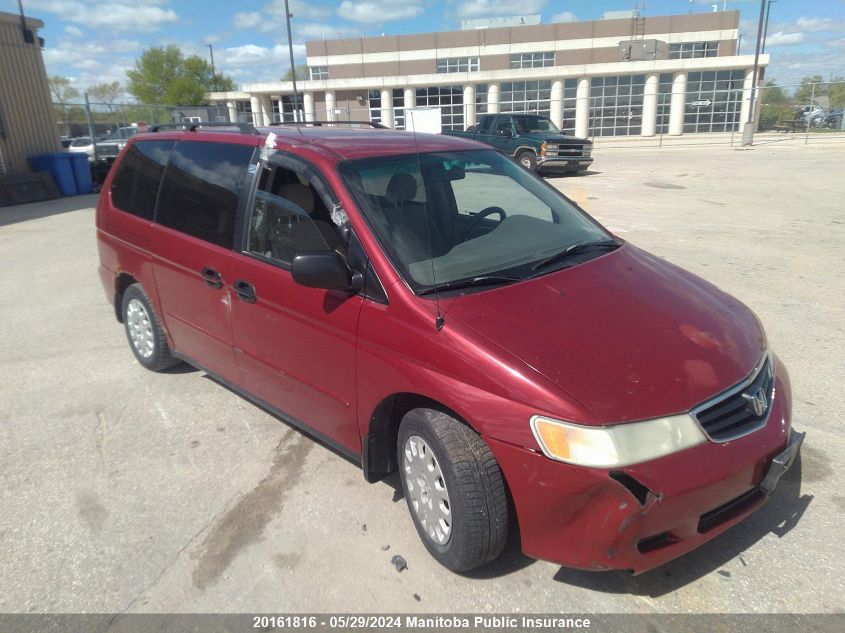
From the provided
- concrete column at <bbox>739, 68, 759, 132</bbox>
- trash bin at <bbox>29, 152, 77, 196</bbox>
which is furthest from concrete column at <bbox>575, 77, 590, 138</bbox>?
trash bin at <bbox>29, 152, 77, 196</bbox>

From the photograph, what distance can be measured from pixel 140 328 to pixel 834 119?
155ft

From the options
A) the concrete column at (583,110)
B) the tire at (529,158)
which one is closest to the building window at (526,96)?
the concrete column at (583,110)

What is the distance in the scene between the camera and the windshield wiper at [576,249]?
306 cm

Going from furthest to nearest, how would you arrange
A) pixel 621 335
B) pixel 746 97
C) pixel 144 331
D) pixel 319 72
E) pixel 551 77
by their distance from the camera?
pixel 319 72 → pixel 551 77 → pixel 746 97 → pixel 144 331 → pixel 621 335

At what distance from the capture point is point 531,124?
19.7 m

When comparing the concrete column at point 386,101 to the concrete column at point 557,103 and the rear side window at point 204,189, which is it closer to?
the concrete column at point 557,103

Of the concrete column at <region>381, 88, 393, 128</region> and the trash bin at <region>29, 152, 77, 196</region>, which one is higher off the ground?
the concrete column at <region>381, 88, 393, 128</region>

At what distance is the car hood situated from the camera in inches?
89.2

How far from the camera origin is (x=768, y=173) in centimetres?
1717

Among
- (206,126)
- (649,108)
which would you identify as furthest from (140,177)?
(649,108)

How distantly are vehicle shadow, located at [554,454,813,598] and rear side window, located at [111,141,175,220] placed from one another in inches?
143

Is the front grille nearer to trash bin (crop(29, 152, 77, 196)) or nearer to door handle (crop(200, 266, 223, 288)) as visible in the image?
door handle (crop(200, 266, 223, 288))

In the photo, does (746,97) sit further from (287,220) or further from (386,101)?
(287,220)

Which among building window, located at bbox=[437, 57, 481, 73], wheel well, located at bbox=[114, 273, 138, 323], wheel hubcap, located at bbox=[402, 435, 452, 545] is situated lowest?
wheel hubcap, located at bbox=[402, 435, 452, 545]
